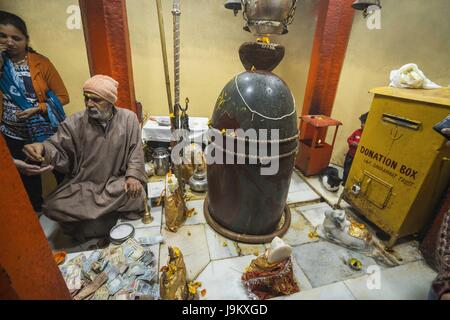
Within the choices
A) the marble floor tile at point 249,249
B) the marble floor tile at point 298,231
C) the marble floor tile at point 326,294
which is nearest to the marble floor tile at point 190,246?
the marble floor tile at point 249,249

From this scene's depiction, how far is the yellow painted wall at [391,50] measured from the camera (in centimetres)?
323

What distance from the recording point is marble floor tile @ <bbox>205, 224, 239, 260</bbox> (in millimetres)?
2590

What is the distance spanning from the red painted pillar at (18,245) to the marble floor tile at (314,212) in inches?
118

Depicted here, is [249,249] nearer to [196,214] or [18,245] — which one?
[196,214]

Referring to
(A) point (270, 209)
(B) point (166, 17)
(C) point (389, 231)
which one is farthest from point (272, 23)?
(B) point (166, 17)

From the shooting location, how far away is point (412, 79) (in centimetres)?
262

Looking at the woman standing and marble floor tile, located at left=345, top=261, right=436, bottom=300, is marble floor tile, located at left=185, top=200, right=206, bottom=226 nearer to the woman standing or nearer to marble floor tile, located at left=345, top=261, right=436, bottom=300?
the woman standing

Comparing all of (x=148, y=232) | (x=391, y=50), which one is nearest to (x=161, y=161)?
(x=148, y=232)

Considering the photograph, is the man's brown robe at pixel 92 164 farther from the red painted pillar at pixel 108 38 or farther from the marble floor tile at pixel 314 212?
the marble floor tile at pixel 314 212

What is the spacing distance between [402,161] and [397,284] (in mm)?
1327

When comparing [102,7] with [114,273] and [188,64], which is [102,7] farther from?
[114,273]

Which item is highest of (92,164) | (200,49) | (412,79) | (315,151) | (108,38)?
(200,49)

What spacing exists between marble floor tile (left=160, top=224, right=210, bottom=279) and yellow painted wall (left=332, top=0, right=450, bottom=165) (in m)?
3.85

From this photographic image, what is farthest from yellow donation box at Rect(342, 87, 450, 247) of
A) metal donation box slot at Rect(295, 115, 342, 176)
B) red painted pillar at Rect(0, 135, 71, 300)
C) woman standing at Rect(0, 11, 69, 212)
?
woman standing at Rect(0, 11, 69, 212)
